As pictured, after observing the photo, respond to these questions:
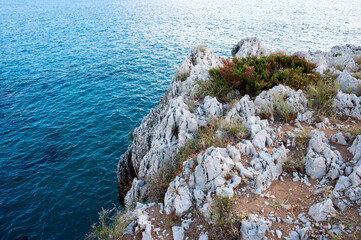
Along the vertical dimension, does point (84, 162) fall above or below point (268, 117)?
below

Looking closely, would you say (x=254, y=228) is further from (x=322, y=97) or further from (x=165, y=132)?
(x=322, y=97)

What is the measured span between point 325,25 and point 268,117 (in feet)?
157

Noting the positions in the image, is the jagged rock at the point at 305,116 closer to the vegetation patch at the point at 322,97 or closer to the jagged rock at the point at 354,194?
the vegetation patch at the point at 322,97

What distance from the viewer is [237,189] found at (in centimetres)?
730

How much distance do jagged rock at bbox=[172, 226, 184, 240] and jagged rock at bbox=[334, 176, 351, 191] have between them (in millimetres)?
5065

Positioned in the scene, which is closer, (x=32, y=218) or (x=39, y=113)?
(x=32, y=218)

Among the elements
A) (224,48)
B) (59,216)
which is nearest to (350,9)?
(224,48)

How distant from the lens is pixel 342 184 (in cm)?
657

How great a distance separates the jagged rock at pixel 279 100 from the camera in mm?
10367

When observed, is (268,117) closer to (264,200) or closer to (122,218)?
(264,200)

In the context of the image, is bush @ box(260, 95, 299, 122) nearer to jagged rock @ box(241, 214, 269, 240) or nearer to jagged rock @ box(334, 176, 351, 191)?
jagged rock @ box(334, 176, 351, 191)

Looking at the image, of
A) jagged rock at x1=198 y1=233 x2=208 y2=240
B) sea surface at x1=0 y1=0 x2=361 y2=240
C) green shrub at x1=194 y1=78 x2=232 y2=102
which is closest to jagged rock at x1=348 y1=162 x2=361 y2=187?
jagged rock at x1=198 y1=233 x2=208 y2=240

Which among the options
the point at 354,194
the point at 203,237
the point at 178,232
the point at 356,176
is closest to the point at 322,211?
the point at 354,194

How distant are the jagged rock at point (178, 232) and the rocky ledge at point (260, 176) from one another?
3 cm
